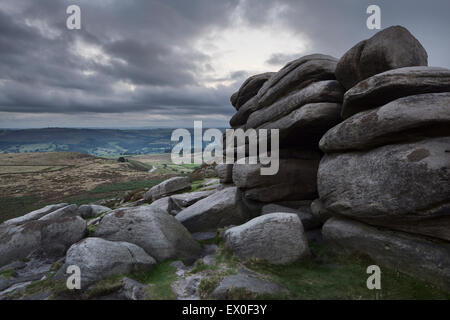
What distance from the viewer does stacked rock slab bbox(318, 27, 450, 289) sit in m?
10.5

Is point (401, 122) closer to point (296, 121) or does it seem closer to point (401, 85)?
point (401, 85)

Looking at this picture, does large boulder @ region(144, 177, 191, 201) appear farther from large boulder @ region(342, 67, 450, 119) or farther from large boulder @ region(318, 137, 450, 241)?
large boulder @ region(342, 67, 450, 119)

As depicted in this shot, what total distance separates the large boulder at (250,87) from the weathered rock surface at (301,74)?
5532mm

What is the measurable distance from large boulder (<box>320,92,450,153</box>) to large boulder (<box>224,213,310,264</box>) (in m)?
6.26

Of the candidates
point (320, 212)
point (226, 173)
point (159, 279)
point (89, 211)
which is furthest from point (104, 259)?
point (89, 211)

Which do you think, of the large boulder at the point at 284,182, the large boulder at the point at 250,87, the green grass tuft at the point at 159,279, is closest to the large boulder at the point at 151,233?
the green grass tuft at the point at 159,279

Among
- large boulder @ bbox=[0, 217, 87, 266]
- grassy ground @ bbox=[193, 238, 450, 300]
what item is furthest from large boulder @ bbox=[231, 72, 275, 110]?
large boulder @ bbox=[0, 217, 87, 266]

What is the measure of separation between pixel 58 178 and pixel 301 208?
16563cm

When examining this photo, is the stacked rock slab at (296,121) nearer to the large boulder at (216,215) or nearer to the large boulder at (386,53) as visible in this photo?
the large boulder at (216,215)

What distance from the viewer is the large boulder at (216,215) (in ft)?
65.6

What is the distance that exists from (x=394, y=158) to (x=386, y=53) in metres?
7.03

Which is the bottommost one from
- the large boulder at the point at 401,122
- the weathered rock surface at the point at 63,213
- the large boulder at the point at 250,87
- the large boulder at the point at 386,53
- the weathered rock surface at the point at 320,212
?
the weathered rock surface at the point at 63,213
